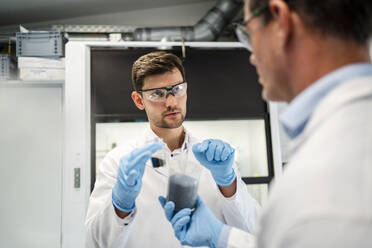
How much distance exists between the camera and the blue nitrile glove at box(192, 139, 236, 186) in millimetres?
1290

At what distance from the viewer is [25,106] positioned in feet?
8.45

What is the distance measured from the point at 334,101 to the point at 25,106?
8.84ft

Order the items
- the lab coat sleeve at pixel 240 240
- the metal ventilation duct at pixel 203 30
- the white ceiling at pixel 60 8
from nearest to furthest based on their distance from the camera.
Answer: the lab coat sleeve at pixel 240 240 → the metal ventilation duct at pixel 203 30 → the white ceiling at pixel 60 8

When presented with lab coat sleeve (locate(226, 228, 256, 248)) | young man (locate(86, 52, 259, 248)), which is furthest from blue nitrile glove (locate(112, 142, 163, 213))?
lab coat sleeve (locate(226, 228, 256, 248))

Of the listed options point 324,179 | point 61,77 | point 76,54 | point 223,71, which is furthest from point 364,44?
point 61,77

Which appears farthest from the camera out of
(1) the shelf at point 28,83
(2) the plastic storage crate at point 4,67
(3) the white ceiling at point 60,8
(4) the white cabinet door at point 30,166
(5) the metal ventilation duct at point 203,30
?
(3) the white ceiling at point 60,8

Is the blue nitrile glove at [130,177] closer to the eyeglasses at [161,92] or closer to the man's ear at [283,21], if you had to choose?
the eyeglasses at [161,92]

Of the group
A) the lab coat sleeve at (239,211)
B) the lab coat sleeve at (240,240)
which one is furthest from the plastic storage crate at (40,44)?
the lab coat sleeve at (240,240)

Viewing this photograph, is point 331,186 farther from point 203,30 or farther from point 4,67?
point 4,67

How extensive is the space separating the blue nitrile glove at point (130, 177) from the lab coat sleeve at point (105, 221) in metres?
0.06

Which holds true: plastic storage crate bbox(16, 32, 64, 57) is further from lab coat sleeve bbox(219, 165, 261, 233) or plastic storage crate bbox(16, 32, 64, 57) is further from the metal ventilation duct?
lab coat sleeve bbox(219, 165, 261, 233)

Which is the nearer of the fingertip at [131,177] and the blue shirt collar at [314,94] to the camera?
the blue shirt collar at [314,94]

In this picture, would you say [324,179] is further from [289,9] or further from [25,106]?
[25,106]

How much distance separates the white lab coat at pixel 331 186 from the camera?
0.38 m
